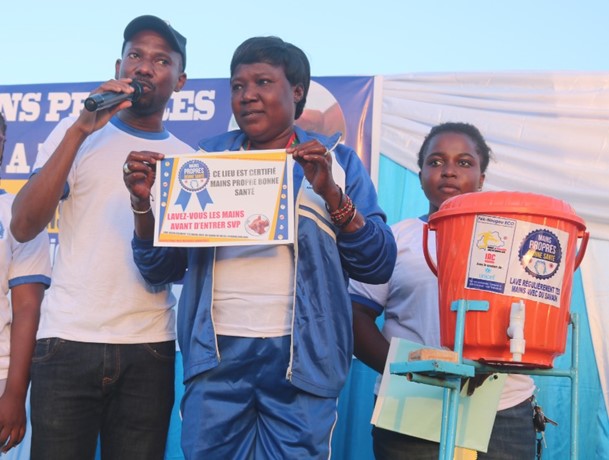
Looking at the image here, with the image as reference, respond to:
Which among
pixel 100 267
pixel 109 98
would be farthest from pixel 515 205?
pixel 100 267

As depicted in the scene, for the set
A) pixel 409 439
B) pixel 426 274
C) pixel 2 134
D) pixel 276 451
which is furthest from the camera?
pixel 2 134

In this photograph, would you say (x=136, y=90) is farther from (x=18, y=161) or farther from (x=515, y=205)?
(x=18, y=161)

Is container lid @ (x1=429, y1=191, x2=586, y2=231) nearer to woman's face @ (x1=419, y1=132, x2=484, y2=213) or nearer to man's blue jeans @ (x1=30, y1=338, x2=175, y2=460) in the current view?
woman's face @ (x1=419, y1=132, x2=484, y2=213)

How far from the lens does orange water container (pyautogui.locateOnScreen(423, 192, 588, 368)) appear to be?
190cm

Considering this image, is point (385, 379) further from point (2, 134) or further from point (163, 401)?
point (2, 134)

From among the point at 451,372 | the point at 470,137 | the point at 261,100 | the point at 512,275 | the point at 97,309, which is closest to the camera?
the point at 451,372

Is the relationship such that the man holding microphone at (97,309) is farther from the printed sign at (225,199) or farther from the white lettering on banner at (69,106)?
the white lettering on banner at (69,106)

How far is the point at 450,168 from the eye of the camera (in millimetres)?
2914

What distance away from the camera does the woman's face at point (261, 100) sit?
2393 mm

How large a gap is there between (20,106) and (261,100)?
2.32 meters

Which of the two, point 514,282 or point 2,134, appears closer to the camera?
point 514,282

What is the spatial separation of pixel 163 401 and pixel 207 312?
0.54m

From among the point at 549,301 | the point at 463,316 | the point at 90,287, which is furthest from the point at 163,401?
the point at 549,301

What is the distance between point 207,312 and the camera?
7.37ft
